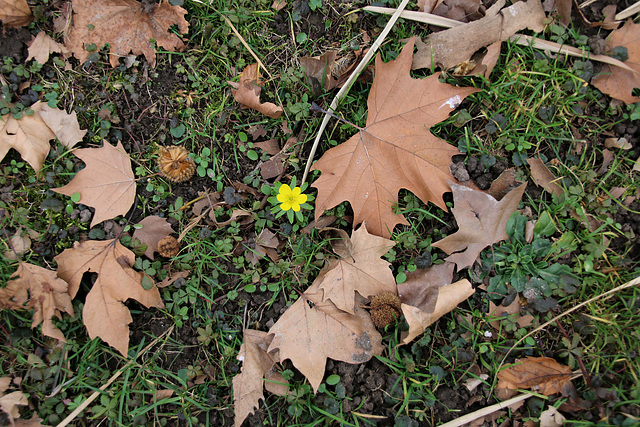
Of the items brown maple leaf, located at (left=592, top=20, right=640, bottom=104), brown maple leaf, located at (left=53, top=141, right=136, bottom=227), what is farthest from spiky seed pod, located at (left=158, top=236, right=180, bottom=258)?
brown maple leaf, located at (left=592, top=20, right=640, bottom=104)

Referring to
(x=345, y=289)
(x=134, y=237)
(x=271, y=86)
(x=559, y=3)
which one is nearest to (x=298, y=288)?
(x=345, y=289)

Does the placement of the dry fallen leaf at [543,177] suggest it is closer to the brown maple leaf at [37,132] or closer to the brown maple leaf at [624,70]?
the brown maple leaf at [624,70]

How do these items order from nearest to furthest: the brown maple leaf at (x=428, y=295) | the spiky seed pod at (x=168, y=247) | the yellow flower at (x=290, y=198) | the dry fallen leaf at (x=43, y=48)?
the brown maple leaf at (x=428, y=295) → the yellow flower at (x=290, y=198) → the spiky seed pod at (x=168, y=247) → the dry fallen leaf at (x=43, y=48)

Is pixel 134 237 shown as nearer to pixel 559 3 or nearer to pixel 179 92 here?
pixel 179 92

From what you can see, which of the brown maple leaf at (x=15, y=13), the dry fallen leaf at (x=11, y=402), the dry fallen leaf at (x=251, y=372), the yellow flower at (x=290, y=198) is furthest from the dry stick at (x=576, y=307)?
the brown maple leaf at (x=15, y=13)

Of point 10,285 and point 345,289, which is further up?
point 10,285

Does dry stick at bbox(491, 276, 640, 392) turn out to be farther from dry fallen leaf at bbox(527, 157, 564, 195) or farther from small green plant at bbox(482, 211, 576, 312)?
dry fallen leaf at bbox(527, 157, 564, 195)

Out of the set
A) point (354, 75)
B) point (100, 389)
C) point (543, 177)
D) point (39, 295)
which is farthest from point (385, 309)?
point (39, 295)
